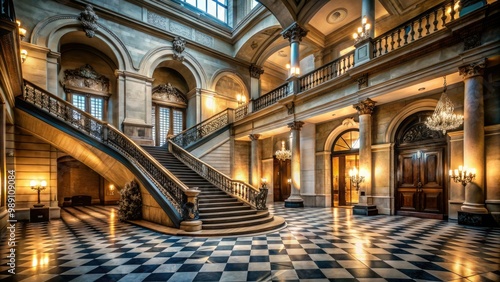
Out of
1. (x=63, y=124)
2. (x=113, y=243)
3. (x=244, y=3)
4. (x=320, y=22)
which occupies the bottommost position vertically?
(x=113, y=243)

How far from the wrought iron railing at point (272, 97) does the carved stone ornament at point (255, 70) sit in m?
4.38

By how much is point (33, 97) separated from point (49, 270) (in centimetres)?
718

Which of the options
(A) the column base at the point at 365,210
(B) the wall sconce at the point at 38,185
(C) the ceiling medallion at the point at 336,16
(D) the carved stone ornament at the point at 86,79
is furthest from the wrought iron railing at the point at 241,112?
(B) the wall sconce at the point at 38,185

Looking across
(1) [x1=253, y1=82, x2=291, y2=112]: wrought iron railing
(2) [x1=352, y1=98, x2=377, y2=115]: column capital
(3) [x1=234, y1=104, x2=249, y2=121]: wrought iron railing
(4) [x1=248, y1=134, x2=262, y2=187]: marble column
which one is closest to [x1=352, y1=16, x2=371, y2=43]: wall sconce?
(2) [x1=352, y1=98, x2=377, y2=115]: column capital

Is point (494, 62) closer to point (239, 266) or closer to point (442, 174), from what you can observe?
point (442, 174)

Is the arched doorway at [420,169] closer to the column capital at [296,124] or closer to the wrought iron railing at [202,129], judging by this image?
the column capital at [296,124]

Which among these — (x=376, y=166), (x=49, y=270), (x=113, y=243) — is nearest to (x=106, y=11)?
(x=113, y=243)

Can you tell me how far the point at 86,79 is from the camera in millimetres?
12586

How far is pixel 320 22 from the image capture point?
11.9 meters

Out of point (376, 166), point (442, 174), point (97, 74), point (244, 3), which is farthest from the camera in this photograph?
point (244, 3)

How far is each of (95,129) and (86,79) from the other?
541 centimetres

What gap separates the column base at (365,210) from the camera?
852cm

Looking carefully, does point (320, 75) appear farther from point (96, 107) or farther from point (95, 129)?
point (96, 107)

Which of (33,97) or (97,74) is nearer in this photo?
(33,97)
